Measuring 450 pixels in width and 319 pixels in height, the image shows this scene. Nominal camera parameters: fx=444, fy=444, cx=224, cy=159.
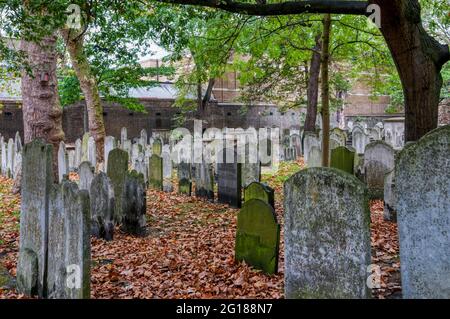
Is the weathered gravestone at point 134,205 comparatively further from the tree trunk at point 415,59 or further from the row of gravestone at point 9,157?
the row of gravestone at point 9,157

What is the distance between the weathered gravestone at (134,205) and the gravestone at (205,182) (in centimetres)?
295

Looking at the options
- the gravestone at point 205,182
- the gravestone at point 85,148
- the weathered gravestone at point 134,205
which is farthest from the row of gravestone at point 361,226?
the gravestone at point 85,148

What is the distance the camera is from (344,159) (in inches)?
352

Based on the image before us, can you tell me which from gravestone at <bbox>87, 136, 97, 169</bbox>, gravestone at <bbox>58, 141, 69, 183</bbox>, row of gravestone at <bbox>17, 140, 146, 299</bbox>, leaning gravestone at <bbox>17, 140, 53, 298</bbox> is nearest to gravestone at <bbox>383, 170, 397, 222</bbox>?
row of gravestone at <bbox>17, 140, 146, 299</bbox>

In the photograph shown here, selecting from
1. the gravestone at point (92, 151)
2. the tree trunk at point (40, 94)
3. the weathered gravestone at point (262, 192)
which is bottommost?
the weathered gravestone at point (262, 192)

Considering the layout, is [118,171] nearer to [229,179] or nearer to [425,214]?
[229,179]

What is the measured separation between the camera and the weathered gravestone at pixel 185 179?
35.8ft

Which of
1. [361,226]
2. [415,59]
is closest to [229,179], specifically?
[415,59]

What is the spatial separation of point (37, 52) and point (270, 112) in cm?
2355

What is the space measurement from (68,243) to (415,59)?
526 cm

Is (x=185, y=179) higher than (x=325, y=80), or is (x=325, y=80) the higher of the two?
(x=325, y=80)

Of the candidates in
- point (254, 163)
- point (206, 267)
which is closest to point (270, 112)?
point (254, 163)

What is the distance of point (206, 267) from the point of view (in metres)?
5.46
